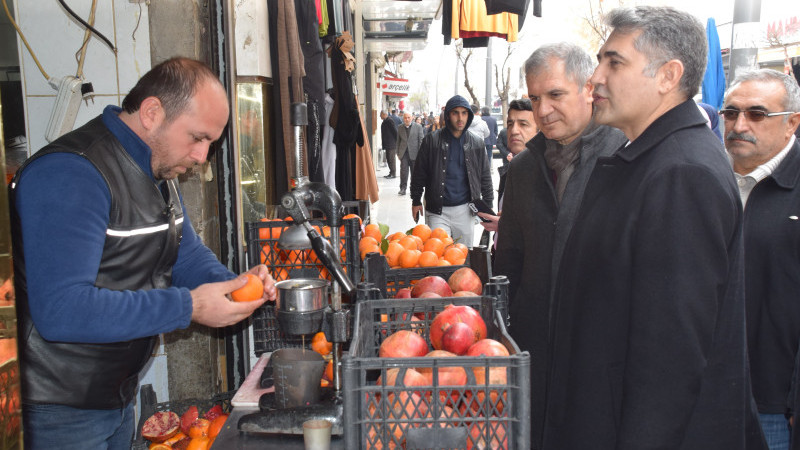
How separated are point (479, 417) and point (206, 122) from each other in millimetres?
1366

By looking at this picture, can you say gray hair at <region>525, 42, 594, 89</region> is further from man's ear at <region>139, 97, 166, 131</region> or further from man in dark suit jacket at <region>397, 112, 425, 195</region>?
man in dark suit jacket at <region>397, 112, 425, 195</region>

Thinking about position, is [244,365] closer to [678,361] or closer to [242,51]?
[242,51]

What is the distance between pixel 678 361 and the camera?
5.07 feet

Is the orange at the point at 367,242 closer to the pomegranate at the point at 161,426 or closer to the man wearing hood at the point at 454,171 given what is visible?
the pomegranate at the point at 161,426

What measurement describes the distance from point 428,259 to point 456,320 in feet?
4.60

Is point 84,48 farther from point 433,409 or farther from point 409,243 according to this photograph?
point 433,409

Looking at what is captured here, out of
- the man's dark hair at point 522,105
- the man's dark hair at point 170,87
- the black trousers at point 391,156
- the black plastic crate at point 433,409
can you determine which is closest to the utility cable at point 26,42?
the man's dark hair at point 170,87

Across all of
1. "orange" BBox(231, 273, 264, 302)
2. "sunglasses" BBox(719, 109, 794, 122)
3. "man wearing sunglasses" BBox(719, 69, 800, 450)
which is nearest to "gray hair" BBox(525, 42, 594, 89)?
"sunglasses" BBox(719, 109, 794, 122)

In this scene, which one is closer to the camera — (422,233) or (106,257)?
(106,257)

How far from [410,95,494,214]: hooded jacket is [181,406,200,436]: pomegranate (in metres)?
4.47

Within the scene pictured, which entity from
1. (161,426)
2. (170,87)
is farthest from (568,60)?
(161,426)

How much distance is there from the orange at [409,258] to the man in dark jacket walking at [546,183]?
1.81 feet

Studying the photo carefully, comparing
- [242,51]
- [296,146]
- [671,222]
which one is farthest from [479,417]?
[242,51]

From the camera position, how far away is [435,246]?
11.7 feet
